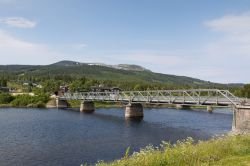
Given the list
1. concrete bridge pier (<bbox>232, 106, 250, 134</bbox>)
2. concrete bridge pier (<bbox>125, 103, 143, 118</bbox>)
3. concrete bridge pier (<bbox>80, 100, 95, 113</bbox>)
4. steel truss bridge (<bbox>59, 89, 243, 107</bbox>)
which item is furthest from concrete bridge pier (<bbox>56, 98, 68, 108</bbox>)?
concrete bridge pier (<bbox>232, 106, 250, 134</bbox>)

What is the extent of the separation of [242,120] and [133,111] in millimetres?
55931

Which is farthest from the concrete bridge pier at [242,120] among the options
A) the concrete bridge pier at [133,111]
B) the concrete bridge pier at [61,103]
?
the concrete bridge pier at [61,103]

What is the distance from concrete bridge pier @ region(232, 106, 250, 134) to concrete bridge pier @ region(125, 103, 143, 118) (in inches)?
2104

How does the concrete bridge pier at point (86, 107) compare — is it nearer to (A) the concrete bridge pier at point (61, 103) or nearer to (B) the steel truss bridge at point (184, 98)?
(B) the steel truss bridge at point (184, 98)

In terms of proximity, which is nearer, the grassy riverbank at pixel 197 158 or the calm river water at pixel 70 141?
the grassy riverbank at pixel 197 158

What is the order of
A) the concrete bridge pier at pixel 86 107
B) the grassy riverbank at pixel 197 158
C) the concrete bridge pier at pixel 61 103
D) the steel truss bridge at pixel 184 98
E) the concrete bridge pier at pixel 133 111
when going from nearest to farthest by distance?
the grassy riverbank at pixel 197 158, the steel truss bridge at pixel 184 98, the concrete bridge pier at pixel 133 111, the concrete bridge pier at pixel 86 107, the concrete bridge pier at pixel 61 103

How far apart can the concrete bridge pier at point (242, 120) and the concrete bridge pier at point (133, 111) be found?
53448 mm

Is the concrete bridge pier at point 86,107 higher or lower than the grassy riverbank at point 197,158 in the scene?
lower

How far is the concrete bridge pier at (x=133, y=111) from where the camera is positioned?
106 meters

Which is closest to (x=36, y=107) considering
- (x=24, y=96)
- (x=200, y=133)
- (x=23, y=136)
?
(x=24, y=96)

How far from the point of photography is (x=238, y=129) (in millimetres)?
53219

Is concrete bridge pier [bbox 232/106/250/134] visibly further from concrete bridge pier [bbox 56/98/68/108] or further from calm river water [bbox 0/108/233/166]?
concrete bridge pier [bbox 56/98/68/108]

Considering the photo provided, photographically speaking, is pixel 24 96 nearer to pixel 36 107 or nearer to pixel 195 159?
pixel 36 107

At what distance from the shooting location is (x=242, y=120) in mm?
52938
